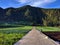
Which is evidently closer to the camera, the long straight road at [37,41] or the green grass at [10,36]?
the long straight road at [37,41]

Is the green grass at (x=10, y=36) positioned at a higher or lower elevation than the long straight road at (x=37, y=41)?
lower

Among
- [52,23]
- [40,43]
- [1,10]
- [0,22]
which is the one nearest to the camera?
[40,43]

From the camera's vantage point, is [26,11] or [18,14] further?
[18,14]

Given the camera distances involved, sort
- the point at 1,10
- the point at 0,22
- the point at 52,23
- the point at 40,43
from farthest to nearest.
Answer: the point at 0,22 < the point at 1,10 < the point at 52,23 < the point at 40,43

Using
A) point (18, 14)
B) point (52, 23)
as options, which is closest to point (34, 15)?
point (18, 14)

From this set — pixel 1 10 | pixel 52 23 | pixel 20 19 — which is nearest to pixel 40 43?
pixel 52 23

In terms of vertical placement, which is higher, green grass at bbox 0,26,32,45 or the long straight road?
the long straight road

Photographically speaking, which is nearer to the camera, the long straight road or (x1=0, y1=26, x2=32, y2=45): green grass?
the long straight road

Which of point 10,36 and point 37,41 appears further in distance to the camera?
point 10,36

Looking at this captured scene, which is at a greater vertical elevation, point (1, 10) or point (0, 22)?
point (1, 10)

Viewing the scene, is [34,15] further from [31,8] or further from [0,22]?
[0,22]

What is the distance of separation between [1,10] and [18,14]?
3.12m

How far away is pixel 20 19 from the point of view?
16281 millimetres

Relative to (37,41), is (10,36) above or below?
below
